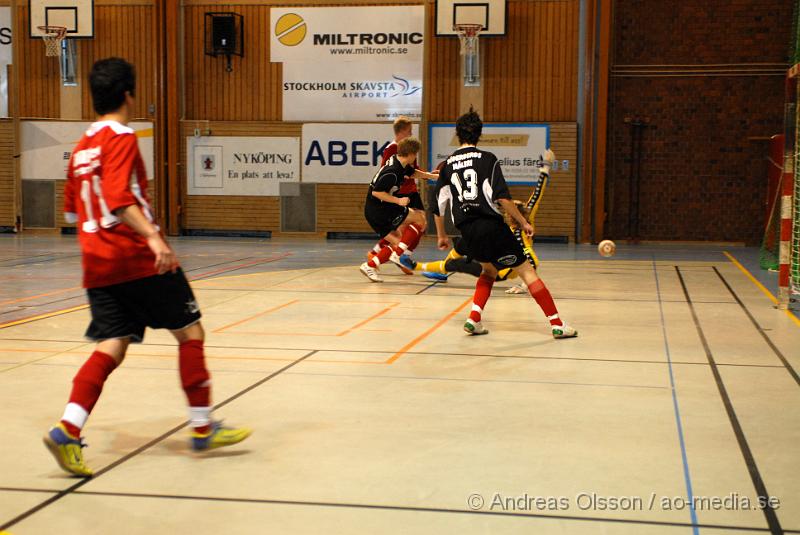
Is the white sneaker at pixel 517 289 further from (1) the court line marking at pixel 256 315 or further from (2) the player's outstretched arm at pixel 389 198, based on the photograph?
(1) the court line marking at pixel 256 315

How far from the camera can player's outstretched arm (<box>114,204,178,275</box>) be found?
3822 mm

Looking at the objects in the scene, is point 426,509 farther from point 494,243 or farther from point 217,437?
point 494,243

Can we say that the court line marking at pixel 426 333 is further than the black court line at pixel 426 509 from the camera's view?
Yes

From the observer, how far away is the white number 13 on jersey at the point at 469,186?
294 inches

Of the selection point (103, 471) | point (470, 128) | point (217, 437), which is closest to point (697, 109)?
→ point (470, 128)

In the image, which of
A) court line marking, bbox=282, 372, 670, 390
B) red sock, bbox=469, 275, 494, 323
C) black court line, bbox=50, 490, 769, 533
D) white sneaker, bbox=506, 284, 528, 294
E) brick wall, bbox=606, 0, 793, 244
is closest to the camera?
black court line, bbox=50, 490, 769, 533

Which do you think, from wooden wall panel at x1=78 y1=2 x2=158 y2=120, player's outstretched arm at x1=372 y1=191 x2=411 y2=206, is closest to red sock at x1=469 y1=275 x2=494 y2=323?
player's outstretched arm at x1=372 y1=191 x2=411 y2=206

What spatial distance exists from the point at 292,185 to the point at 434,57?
4515 millimetres

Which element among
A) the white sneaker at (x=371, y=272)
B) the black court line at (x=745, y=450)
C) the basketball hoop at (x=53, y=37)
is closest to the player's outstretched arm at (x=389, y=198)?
the white sneaker at (x=371, y=272)

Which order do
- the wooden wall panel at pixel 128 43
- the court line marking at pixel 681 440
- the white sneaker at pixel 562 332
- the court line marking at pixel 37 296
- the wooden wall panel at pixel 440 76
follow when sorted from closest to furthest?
1. the court line marking at pixel 681 440
2. the white sneaker at pixel 562 332
3. the court line marking at pixel 37 296
4. the wooden wall panel at pixel 440 76
5. the wooden wall panel at pixel 128 43

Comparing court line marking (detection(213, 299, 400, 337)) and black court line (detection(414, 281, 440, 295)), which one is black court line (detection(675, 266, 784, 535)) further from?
black court line (detection(414, 281, 440, 295))

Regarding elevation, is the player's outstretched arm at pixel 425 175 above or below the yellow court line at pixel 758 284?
above

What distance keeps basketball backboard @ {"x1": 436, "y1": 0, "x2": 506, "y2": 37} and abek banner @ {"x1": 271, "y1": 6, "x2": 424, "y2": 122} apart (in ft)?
2.39

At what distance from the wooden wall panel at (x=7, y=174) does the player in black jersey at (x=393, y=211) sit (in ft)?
45.2
